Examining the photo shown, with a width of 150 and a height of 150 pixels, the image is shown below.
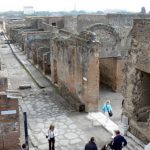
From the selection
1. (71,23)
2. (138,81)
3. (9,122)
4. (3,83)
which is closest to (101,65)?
(138,81)

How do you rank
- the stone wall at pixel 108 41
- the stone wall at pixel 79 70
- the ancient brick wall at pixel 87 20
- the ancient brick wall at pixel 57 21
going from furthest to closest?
the ancient brick wall at pixel 57 21, the ancient brick wall at pixel 87 20, the stone wall at pixel 108 41, the stone wall at pixel 79 70

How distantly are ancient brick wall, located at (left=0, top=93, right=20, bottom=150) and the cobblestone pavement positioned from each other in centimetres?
115

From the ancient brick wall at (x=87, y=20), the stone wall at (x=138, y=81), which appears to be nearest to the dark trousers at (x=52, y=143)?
the stone wall at (x=138, y=81)

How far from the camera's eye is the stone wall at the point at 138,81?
34.1 ft

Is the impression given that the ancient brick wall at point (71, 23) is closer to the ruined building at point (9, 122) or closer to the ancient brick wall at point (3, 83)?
the ancient brick wall at point (3, 83)

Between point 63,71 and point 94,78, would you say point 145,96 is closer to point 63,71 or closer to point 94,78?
point 94,78

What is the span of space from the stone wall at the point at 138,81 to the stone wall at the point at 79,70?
350 centimetres

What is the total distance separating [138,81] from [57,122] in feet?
15.3

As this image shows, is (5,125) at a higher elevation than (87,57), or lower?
lower

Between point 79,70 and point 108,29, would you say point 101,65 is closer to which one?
point 108,29

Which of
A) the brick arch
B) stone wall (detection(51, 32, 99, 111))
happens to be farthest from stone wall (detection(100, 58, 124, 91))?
stone wall (detection(51, 32, 99, 111))

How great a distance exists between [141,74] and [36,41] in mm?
19042

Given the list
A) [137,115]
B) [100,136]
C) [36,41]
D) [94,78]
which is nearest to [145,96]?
[137,115]

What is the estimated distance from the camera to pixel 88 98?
15.2 m
